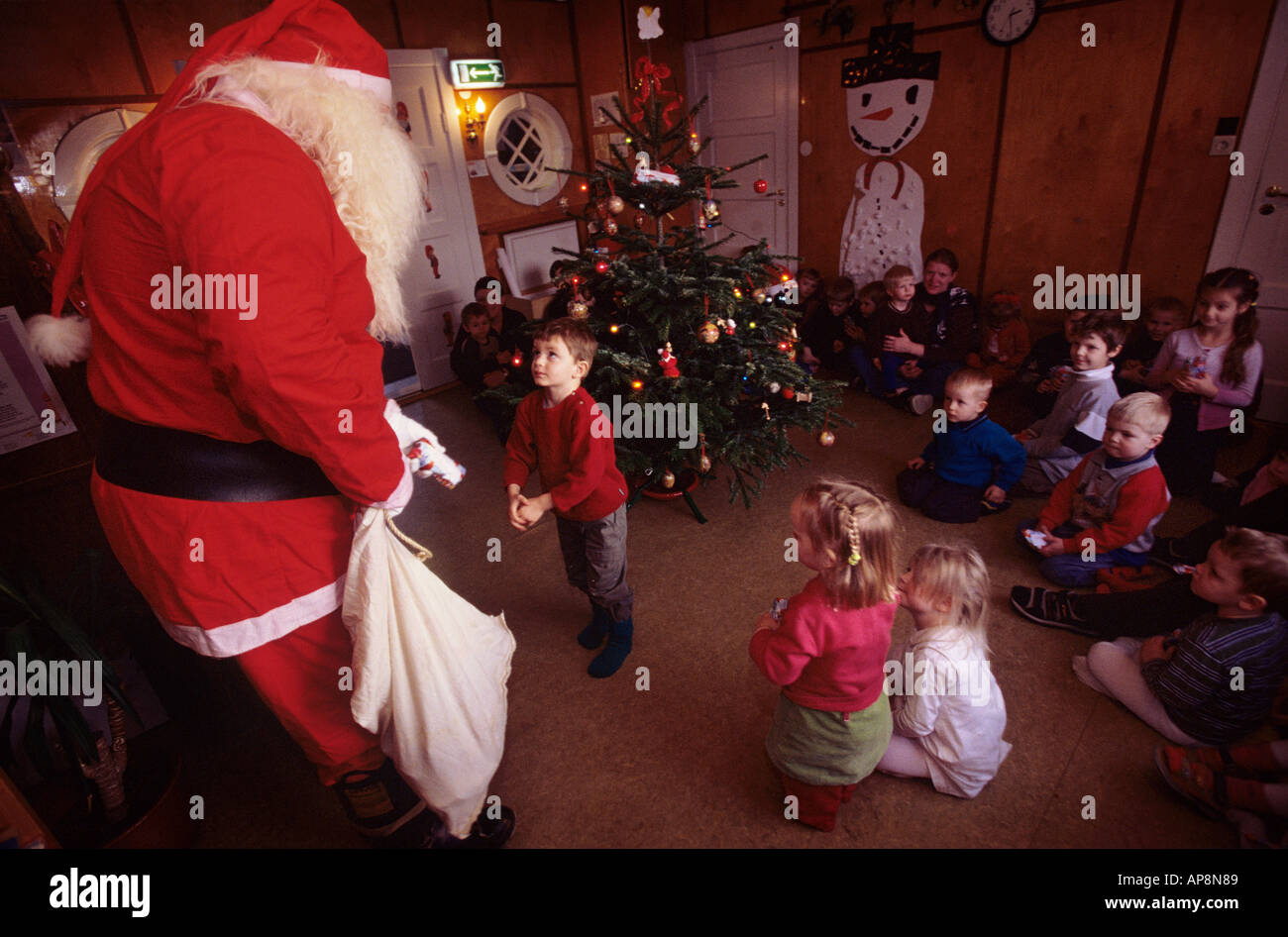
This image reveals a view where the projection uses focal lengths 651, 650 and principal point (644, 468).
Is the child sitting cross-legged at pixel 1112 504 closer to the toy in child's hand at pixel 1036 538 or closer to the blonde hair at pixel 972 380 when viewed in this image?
the toy in child's hand at pixel 1036 538

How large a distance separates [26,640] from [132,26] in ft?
12.4

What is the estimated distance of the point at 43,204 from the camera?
3.39m

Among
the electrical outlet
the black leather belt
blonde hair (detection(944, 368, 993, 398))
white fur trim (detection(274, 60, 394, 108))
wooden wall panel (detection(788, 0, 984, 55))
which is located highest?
wooden wall panel (detection(788, 0, 984, 55))

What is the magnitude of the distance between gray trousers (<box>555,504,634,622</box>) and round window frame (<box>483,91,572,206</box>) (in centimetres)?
381

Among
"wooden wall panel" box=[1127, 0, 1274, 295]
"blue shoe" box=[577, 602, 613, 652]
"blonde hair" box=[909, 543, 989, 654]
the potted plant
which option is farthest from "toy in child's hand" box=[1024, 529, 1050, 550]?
the potted plant

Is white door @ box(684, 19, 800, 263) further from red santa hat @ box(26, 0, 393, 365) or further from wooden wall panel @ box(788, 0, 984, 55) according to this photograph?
red santa hat @ box(26, 0, 393, 365)

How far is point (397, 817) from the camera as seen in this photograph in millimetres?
1777

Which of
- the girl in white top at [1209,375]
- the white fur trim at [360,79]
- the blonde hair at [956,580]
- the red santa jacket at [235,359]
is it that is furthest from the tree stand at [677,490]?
the girl in white top at [1209,375]

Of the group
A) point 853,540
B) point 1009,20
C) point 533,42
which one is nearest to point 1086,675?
point 853,540

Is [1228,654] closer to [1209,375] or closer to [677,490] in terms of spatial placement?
[1209,375]

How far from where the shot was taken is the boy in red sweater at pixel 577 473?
79.2 inches

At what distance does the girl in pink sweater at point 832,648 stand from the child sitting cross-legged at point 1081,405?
2.08 meters

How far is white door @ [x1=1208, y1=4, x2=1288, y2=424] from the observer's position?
141 inches
